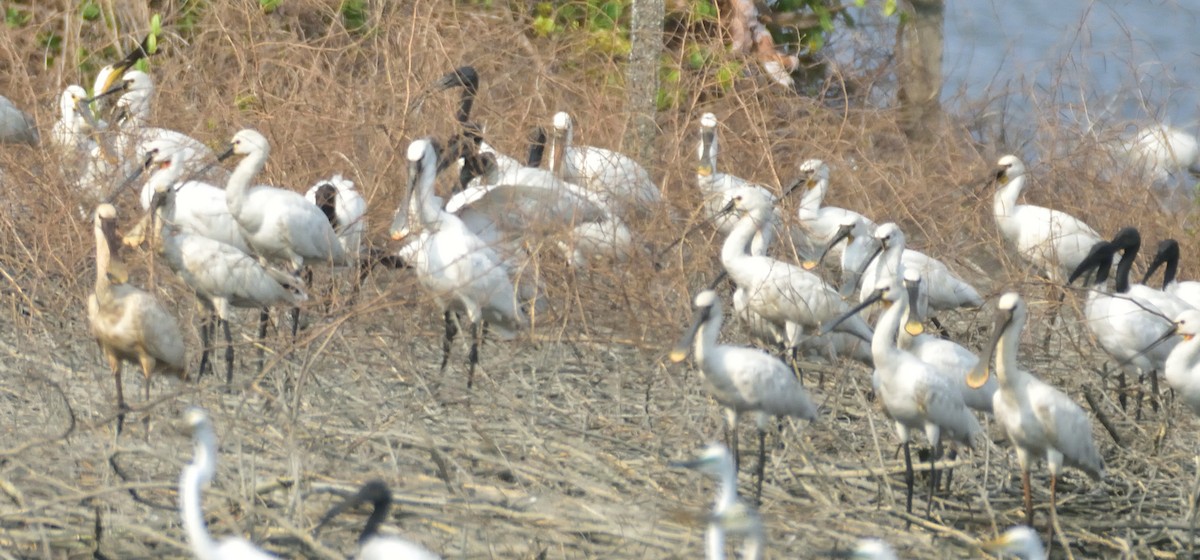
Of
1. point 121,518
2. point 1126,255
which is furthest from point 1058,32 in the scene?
point 121,518

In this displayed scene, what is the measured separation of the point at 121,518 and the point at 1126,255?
474 centimetres

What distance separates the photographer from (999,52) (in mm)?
10148

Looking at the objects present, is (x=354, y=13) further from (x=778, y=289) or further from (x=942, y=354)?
(x=942, y=354)

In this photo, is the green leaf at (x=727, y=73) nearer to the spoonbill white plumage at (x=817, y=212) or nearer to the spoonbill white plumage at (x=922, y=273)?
the spoonbill white plumage at (x=817, y=212)

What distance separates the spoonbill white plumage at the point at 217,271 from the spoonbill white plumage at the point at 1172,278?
4.00 m

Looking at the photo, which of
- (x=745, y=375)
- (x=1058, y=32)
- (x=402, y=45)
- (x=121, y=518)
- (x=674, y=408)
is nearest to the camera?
(x=121, y=518)

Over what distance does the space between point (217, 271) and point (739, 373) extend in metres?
2.37

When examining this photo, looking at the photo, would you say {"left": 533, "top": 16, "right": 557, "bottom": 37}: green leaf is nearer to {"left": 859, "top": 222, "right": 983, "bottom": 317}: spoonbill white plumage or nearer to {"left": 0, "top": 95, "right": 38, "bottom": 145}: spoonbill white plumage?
{"left": 0, "top": 95, "right": 38, "bottom": 145}: spoonbill white plumage

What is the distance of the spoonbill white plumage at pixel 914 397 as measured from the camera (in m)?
6.37

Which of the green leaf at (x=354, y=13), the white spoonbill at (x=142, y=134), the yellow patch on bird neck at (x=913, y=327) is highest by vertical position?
the green leaf at (x=354, y=13)

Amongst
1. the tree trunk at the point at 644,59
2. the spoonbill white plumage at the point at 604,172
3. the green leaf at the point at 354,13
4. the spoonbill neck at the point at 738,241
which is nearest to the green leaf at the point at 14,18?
the green leaf at the point at 354,13

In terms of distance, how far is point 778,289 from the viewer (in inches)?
298

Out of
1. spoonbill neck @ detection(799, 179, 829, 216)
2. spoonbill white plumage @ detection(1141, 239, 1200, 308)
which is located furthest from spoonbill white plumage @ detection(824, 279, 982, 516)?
spoonbill neck @ detection(799, 179, 829, 216)

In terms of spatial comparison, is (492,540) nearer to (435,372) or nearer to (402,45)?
(435,372)
